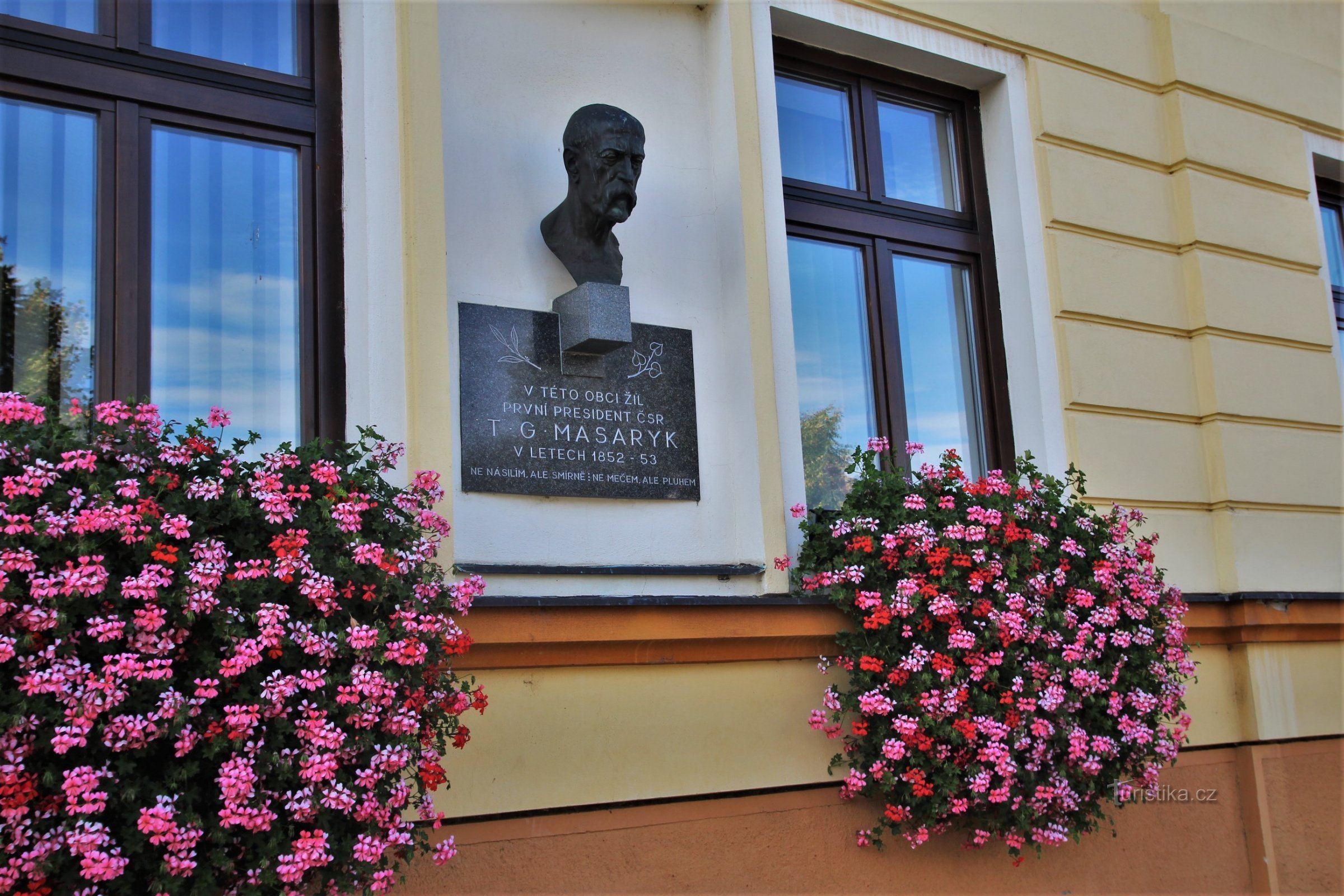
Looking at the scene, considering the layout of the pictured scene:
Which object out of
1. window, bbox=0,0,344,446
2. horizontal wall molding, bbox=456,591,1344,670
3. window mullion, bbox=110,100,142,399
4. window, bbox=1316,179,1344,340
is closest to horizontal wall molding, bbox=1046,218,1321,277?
window, bbox=1316,179,1344,340

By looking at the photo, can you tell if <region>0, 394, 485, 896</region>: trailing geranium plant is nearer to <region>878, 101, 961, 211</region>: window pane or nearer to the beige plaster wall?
the beige plaster wall

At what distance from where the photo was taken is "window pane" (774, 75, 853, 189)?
5.51 metres

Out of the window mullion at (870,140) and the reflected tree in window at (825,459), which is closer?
the reflected tree in window at (825,459)

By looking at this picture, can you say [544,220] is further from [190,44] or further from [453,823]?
[453,823]

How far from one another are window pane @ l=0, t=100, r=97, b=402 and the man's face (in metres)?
1.61

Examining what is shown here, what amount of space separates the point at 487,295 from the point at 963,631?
198 cm

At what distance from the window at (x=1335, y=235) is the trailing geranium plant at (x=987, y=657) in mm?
3237

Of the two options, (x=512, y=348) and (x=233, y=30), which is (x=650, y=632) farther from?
(x=233, y=30)

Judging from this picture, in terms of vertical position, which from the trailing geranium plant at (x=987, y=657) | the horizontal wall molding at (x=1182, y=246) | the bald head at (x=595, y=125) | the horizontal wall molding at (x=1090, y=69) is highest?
→ the horizontal wall molding at (x=1090, y=69)

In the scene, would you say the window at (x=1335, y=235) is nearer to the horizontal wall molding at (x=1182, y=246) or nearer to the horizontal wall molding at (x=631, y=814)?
the horizontal wall molding at (x=1182, y=246)

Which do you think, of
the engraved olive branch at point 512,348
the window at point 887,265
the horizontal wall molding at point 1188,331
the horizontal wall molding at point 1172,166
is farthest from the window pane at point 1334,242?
the engraved olive branch at point 512,348

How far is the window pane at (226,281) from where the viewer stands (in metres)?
4.09

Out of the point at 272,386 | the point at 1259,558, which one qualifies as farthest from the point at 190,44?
the point at 1259,558

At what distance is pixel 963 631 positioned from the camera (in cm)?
414
